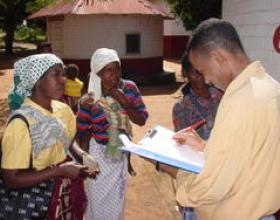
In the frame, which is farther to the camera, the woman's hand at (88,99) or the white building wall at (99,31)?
the white building wall at (99,31)

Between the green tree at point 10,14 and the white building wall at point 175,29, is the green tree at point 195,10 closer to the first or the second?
the white building wall at point 175,29

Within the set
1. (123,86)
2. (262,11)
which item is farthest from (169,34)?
(123,86)

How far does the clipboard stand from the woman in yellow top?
0.54 metres

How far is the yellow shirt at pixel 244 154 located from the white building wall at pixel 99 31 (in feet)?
53.7

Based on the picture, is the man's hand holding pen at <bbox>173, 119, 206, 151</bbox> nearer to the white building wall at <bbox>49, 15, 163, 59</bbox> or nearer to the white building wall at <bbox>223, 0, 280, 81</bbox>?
the white building wall at <bbox>223, 0, 280, 81</bbox>

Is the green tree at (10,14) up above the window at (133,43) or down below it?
above

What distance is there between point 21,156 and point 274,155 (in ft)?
4.50

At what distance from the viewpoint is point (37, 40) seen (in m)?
38.8

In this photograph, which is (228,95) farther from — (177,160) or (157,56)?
(157,56)

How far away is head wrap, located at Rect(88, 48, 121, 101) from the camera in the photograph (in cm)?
386

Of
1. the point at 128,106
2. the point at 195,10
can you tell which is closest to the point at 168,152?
the point at 128,106

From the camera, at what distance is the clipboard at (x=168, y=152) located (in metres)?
2.16

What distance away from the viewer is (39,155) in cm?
277

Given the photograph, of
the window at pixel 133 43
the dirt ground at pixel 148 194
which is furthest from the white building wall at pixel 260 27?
the window at pixel 133 43
